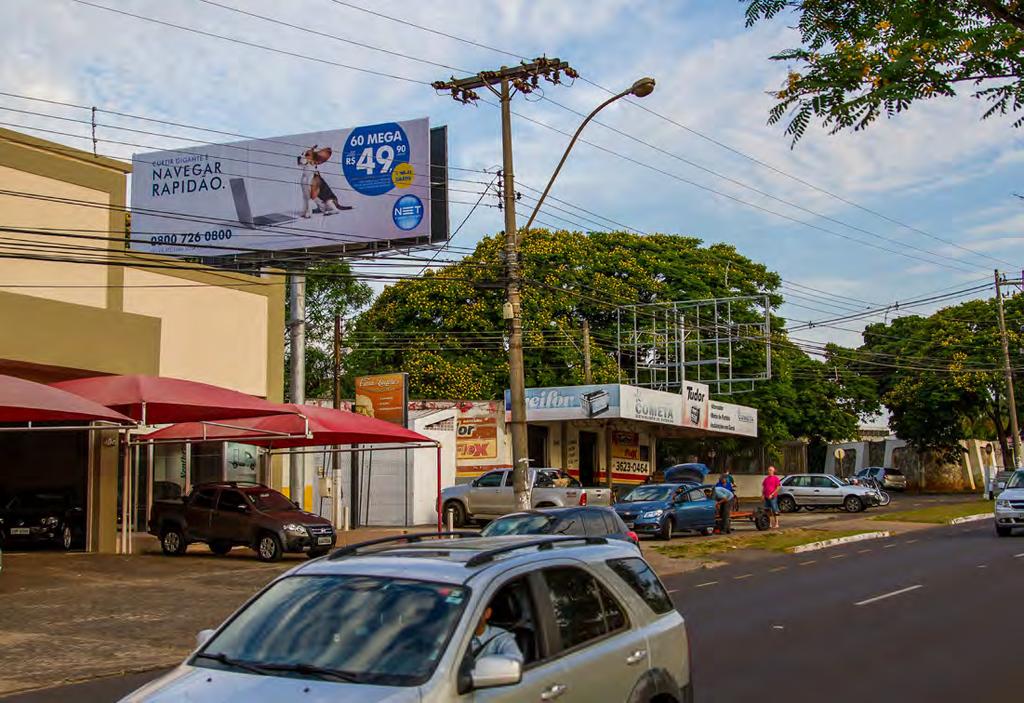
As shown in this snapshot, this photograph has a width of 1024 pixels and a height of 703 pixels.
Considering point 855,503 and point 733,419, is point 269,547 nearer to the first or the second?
point 855,503

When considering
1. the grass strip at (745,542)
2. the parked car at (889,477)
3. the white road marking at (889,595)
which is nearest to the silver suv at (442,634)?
the white road marking at (889,595)

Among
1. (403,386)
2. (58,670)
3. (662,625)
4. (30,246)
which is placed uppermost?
(30,246)

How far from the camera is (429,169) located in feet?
107

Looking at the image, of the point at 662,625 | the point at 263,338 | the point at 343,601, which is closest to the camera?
the point at 343,601

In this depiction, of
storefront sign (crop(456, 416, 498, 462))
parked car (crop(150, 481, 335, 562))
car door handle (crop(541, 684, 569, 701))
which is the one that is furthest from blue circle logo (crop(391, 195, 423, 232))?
car door handle (crop(541, 684, 569, 701))

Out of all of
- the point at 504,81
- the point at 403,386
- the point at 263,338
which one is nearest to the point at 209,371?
the point at 263,338

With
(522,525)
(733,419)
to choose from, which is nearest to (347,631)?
(522,525)

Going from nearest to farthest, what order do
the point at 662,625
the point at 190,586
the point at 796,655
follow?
the point at 662,625, the point at 796,655, the point at 190,586

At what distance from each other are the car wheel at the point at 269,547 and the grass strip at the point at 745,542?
863 centimetres

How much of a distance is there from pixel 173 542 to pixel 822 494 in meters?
28.4

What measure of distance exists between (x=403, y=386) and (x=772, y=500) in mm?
11578

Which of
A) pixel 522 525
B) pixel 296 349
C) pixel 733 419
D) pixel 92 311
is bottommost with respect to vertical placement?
pixel 522 525

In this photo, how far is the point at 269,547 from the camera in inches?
934

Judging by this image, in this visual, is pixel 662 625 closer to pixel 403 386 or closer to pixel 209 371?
pixel 209 371
